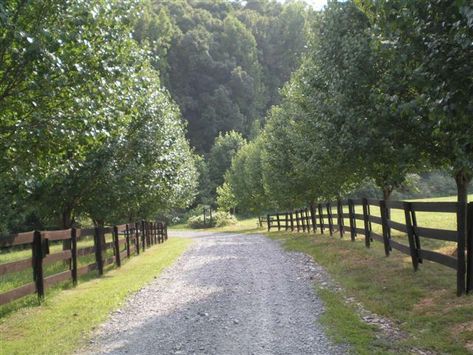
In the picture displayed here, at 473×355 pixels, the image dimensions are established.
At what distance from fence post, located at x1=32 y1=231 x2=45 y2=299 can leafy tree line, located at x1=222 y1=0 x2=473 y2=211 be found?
732 cm

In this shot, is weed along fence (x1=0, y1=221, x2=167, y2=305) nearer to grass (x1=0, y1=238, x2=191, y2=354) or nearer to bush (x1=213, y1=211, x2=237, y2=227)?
grass (x1=0, y1=238, x2=191, y2=354)

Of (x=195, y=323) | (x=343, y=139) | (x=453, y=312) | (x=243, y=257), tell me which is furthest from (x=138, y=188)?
(x=453, y=312)

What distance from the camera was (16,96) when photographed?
27.5 ft

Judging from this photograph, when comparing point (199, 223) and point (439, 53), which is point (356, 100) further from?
point (199, 223)

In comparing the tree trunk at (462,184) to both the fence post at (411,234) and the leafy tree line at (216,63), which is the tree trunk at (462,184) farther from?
the leafy tree line at (216,63)

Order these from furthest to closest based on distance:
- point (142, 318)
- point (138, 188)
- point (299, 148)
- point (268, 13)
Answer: point (268, 13) → point (299, 148) → point (138, 188) → point (142, 318)

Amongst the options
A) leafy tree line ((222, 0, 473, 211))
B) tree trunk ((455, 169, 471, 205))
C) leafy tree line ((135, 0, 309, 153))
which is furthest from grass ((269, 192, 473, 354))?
leafy tree line ((135, 0, 309, 153))

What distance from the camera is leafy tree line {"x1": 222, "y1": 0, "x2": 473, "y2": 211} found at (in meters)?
6.07

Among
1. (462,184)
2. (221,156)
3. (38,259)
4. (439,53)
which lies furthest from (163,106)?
(221,156)

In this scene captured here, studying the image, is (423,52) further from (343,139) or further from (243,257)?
(243,257)

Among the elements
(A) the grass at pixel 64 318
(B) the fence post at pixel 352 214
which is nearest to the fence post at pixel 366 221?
(B) the fence post at pixel 352 214

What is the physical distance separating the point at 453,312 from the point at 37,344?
244 inches

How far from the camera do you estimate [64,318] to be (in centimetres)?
835

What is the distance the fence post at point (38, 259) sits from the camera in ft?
31.4
